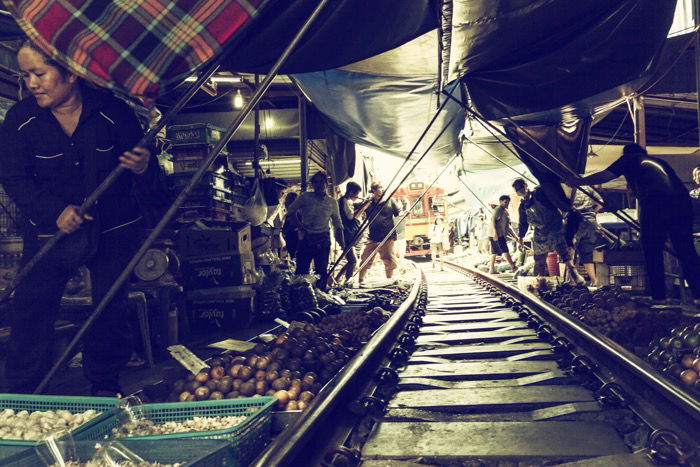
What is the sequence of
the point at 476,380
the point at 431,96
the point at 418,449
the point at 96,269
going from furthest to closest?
the point at 431,96
the point at 476,380
the point at 96,269
the point at 418,449

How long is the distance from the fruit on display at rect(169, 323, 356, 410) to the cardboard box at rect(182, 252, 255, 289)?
2.86 m

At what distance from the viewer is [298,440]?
2.07 metres

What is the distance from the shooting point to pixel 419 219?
27.6 metres

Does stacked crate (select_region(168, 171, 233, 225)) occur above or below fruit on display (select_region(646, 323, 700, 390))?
above

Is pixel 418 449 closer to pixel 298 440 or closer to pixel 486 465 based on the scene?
pixel 486 465

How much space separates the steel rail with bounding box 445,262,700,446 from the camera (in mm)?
2393

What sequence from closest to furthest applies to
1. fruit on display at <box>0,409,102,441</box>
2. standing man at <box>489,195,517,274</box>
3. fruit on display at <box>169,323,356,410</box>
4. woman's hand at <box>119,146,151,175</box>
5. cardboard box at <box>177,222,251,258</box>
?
1. fruit on display at <box>0,409,102,441</box>
2. woman's hand at <box>119,146,151,175</box>
3. fruit on display at <box>169,323,356,410</box>
4. cardboard box at <box>177,222,251,258</box>
5. standing man at <box>489,195,517,274</box>

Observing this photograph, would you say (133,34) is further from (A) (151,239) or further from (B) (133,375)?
(B) (133,375)

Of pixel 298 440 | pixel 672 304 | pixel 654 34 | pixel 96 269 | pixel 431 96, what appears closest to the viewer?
pixel 298 440

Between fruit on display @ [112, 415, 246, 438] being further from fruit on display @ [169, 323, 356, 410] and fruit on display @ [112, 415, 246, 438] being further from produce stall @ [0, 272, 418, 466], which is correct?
fruit on display @ [169, 323, 356, 410]

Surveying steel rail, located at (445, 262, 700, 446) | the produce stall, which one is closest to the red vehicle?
steel rail, located at (445, 262, 700, 446)

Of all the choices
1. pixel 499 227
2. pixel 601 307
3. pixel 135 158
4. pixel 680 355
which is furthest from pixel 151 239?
pixel 499 227

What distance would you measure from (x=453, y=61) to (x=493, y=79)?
0.60m

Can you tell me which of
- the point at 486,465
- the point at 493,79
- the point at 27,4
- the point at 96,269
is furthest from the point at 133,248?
the point at 493,79
